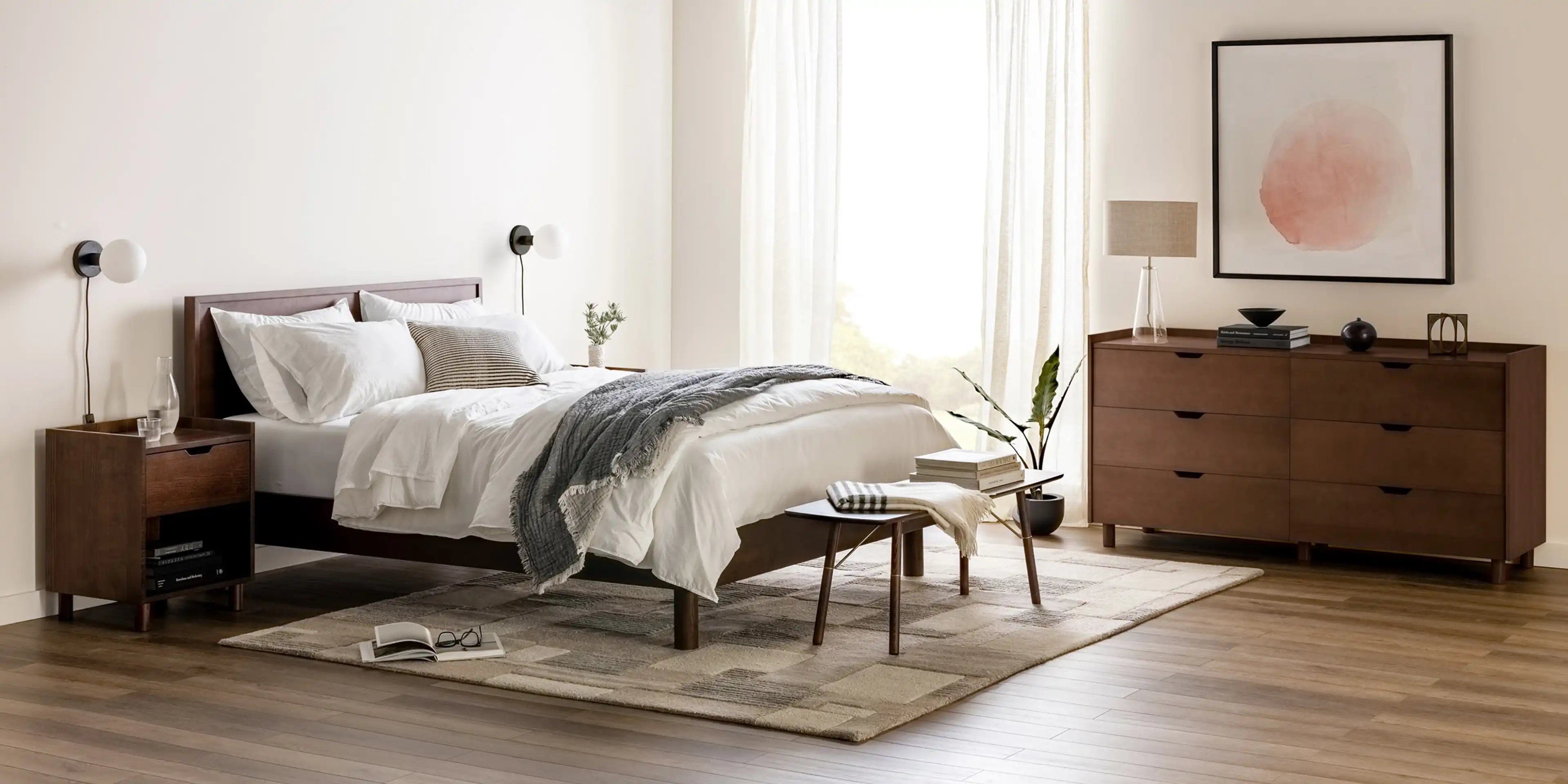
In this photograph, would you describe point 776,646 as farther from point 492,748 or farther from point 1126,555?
point 1126,555

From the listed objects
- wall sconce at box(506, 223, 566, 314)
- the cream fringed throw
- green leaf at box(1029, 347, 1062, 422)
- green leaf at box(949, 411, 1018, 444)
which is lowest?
the cream fringed throw

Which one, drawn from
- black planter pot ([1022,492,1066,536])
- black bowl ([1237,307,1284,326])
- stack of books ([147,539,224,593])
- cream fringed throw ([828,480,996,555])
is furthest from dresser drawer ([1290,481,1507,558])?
stack of books ([147,539,224,593])

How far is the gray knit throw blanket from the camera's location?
14.3ft

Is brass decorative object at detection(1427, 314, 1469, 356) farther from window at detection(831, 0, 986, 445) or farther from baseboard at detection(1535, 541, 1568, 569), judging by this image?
window at detection(831, 0, 986, 445)

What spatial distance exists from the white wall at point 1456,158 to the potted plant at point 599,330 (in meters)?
1.92

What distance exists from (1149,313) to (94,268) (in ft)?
12.0

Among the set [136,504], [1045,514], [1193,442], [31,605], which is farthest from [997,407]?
[31,605]

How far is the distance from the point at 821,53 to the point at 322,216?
2.40m

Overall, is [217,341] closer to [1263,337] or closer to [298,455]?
[298,455]

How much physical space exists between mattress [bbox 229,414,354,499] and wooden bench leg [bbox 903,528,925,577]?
1.80 metres

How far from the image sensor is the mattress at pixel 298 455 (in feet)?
16.6

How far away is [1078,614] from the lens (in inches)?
193

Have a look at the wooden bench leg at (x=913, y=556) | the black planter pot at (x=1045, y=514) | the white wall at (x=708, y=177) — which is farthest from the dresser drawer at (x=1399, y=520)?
the white wall at (x=708, y=177)

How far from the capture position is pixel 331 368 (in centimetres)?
525
